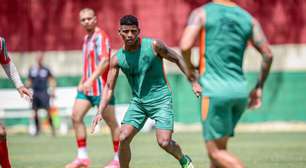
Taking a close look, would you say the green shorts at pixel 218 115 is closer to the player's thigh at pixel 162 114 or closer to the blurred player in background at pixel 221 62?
the blurred player in background at pixel 221 62

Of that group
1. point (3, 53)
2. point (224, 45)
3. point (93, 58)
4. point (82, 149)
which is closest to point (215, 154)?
point (224, 45)

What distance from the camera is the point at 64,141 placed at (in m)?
24.8

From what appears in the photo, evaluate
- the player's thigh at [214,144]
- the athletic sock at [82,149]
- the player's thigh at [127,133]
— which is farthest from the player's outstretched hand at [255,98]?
the athletic sock at [82,149]

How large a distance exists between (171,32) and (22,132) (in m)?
6.72

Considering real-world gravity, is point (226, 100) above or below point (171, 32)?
above

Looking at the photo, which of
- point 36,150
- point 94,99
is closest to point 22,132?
point 36,150

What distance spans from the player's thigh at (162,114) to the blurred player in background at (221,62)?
2.96 meters

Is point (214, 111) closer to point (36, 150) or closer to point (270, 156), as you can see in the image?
point (270, 156)

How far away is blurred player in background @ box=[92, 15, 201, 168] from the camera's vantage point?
11922mm

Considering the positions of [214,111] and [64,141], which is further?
[64,141]

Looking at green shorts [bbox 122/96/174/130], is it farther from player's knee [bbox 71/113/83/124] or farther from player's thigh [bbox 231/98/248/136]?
player's thigh [bbox 231/98/248/136]

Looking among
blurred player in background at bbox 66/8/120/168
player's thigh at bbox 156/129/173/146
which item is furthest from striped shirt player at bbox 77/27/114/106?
player's thigh at bbox 156/129/173/146

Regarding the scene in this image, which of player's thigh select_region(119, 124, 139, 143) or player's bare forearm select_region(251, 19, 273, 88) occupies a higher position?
player's bare forearm select_region(251, 19, 273, 88)

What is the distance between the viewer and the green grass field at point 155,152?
15.7 meters
